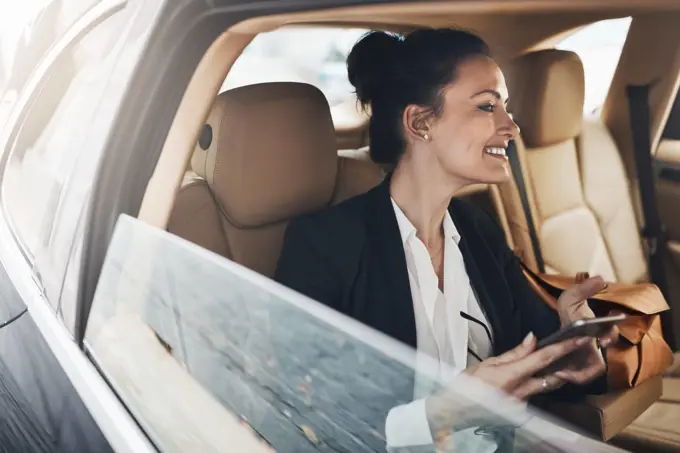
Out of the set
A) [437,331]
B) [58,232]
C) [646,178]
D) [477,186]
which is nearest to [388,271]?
[437,331]

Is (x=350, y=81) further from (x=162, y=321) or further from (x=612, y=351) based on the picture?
(x=612, y=351)

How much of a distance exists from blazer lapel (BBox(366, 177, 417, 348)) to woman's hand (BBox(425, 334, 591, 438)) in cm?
10

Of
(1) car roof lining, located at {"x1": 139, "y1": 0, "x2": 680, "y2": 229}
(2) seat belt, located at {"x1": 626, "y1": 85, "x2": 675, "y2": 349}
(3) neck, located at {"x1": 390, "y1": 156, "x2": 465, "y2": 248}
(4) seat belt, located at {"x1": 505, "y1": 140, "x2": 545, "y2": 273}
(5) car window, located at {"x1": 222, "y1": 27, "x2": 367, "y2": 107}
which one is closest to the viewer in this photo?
(1) car roof lining, located at {"x1": 139, "y1": 0, "x2": 680, "y2": 229}

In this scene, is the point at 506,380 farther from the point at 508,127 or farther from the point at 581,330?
the point at 508,127

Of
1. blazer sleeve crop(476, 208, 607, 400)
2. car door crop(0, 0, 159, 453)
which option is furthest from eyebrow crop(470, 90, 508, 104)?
car door crop(0, 0, 159, 453)

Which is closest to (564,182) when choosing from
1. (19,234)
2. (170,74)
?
(170,74)

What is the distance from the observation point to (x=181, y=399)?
823mm

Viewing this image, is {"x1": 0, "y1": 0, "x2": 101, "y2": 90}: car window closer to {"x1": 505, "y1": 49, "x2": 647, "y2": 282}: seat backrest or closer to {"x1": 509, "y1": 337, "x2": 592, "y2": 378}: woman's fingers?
{"x1": 505, "y1": 49, "x2": 647, "y2": 282}: seat backrest

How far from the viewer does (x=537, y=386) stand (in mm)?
725

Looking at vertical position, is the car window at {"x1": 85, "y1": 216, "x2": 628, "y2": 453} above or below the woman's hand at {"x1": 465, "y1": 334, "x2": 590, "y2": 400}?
above

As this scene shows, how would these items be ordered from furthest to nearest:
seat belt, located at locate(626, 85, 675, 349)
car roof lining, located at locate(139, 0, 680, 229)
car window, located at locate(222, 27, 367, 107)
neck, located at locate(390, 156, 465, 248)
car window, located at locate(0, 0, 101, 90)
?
seat belt, located at locate(626, 85, 675, 349)
car window, located at locate(0, 0, 101, 90)
neck, located at locate(390, 156, 465, 248)
car window, located at locate(222, 27, 367, 107)
car roof lining, located at locate(139, 0, 680, 229)

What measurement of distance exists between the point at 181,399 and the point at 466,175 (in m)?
0.49

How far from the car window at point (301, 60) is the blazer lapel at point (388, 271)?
175 mm

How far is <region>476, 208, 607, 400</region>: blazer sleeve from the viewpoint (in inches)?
33.5
